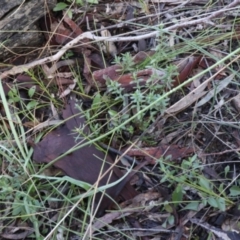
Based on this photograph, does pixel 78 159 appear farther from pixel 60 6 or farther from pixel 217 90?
pixel 60 6

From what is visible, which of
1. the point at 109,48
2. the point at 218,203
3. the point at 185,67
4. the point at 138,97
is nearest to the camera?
the point at 218,203

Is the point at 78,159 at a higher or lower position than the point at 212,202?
higher

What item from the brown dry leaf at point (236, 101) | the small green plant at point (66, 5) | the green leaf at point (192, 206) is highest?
the small green plant at point (66, 5)

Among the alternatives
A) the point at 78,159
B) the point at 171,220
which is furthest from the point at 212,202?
the point at 78,159

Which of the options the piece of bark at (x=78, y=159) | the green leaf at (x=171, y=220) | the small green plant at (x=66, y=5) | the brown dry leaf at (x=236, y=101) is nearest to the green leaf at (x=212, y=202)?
the green leaf at (x=171, y=220)

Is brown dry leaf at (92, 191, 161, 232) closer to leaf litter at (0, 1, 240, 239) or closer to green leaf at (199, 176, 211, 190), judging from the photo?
leaf litter at (0, 1, 240, 239)

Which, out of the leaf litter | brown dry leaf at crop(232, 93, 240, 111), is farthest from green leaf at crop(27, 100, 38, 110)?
brown dry leaf at crop(232, 93, 240, 111)

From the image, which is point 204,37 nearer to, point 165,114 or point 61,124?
point 165,114

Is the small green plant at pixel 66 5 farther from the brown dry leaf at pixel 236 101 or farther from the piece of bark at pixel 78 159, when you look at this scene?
the brown dry leaf at pixel 236 101
